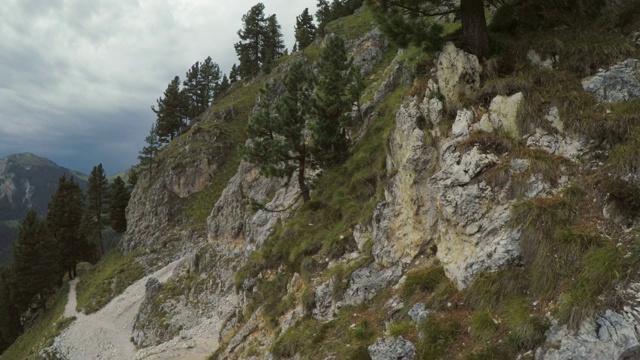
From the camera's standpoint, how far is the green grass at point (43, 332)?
1622 inches

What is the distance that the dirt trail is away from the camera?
3431 centimetres

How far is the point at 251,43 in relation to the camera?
294ft

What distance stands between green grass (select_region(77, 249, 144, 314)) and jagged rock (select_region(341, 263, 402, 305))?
41.5 metres

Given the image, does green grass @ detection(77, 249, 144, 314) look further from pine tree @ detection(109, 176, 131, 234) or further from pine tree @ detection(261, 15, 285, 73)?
pine tree @ detection(261, 15, 285, 73)

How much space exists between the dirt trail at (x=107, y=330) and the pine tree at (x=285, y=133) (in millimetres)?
21753

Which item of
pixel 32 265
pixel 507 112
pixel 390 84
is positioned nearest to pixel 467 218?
pixel 507 112

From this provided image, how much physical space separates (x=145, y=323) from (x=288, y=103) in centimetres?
2613

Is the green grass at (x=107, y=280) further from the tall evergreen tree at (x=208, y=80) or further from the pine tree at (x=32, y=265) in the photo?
the tall evergreen tree at (x=208, y=80)

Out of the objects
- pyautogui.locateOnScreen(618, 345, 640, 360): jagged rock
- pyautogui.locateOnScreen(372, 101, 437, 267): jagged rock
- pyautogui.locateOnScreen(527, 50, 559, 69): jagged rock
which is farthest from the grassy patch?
pyautogui.locateOnScreen(527, 50, 559, 69): jagged rock

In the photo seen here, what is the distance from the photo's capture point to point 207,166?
198 ft

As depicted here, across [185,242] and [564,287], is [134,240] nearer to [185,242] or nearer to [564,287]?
[185,242]

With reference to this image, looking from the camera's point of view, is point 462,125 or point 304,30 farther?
point 304,30

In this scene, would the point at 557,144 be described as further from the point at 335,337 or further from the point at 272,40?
the point at 272,40

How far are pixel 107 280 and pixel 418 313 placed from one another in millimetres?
50593
